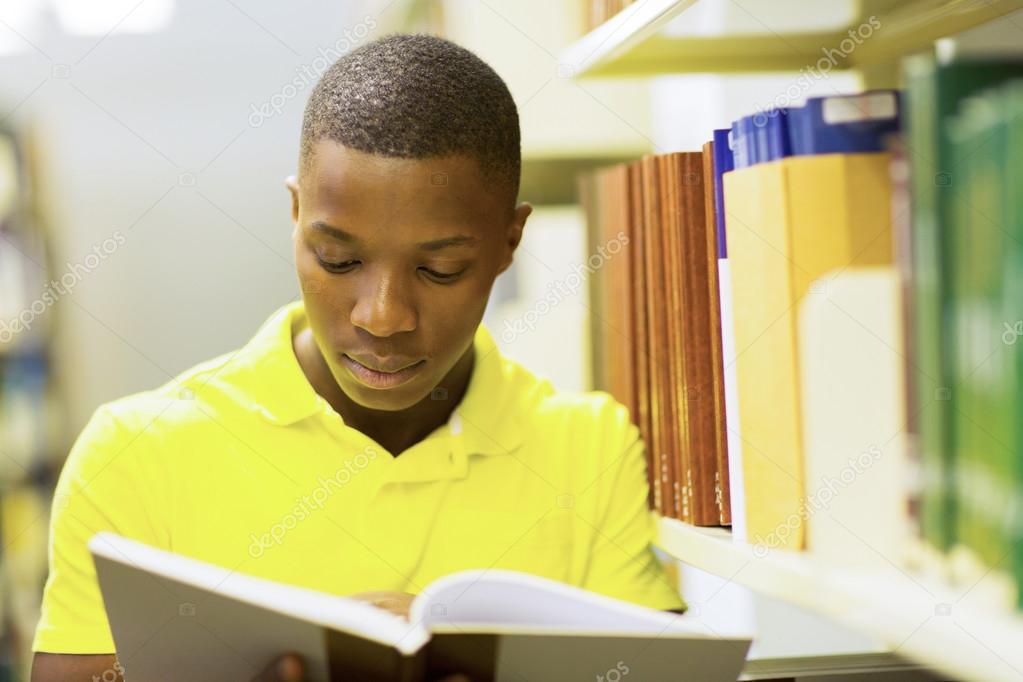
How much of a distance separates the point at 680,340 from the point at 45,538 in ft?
8.56

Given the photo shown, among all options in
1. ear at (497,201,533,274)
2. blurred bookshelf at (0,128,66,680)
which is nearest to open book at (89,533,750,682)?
ear at (497,201,533,274)

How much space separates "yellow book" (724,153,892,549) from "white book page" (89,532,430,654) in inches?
11.5

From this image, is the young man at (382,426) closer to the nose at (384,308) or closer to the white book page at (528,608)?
the nose at (384,308)

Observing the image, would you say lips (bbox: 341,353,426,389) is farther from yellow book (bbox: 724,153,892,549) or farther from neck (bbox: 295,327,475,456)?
yellow book (bbox: 724,153,892,549)

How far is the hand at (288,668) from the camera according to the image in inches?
29.8

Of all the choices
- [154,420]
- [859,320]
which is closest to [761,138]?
[859,320]

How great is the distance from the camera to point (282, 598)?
690 mm

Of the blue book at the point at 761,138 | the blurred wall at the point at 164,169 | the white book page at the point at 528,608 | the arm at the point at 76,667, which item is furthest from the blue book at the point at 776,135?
the blurred wall at the point at 164,169

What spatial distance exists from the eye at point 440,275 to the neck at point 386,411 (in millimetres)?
207

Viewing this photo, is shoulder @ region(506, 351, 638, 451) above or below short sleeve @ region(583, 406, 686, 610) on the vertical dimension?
above

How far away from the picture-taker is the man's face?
0.95m

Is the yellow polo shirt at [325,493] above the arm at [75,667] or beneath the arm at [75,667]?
above

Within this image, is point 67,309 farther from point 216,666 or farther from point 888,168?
point 888,168

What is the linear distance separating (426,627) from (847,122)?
45 cm
